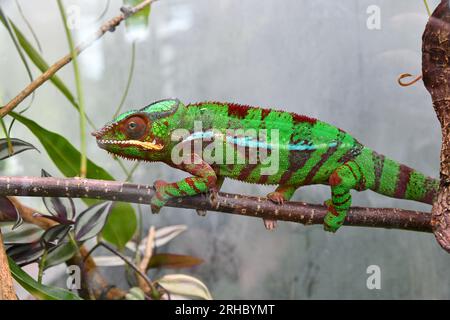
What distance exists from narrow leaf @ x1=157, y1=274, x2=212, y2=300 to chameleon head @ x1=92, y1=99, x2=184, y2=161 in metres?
0.57

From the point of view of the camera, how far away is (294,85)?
122 centimetres

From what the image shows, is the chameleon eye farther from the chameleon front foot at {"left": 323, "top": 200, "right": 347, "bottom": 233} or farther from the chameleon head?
the chameleon front foot at {"left": 323, "top": 200, "right": 347, "bottom": 233}

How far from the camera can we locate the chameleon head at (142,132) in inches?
→ 38.4

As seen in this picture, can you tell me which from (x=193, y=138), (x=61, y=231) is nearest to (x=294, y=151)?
(x=193, y=138)

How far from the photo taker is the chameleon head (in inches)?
38.4

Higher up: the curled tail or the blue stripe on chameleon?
the blue stripe on chameleon

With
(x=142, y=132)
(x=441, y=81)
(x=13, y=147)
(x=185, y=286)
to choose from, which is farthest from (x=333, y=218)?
(x=13, y=147)

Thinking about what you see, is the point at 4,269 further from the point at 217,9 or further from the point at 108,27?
the point at 217,9

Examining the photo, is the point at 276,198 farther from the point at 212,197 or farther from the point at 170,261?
the point at 170,261

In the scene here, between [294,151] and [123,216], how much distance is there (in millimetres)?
605

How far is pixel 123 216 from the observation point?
1.37 m

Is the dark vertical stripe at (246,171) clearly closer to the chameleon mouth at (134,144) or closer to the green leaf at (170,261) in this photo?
the chameleon mouth at (134,144)

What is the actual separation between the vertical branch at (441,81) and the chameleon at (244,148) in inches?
6.1

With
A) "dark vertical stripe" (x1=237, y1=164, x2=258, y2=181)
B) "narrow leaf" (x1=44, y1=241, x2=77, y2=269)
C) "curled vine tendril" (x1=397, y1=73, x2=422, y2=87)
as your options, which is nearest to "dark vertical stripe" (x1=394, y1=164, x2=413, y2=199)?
"curled vine tendril" (x1=397, y1=73, x2=422, y2=87)
